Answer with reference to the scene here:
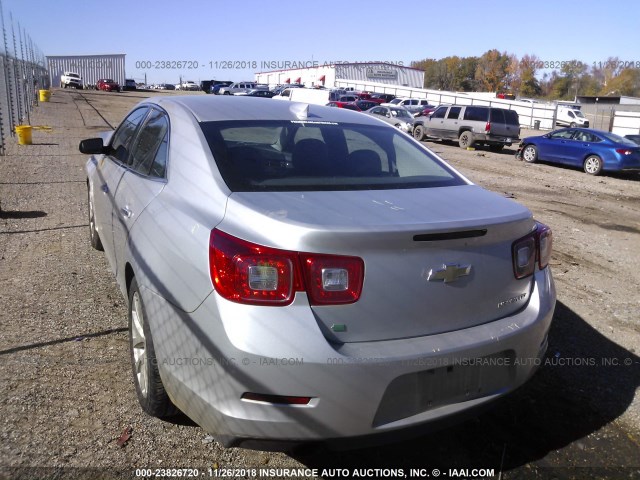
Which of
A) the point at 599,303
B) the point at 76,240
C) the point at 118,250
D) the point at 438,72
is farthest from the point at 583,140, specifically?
the point at 438,72

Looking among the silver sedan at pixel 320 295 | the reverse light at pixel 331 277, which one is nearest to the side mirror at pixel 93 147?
the silver sedan at pixel 320 295

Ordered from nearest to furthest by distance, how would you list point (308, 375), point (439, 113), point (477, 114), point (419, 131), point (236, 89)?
point (308, 375) → point (477, 114) → point (439, 113) → point (419, 131) → point (236, 89)

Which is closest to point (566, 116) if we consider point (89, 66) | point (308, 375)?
point (308, 375)

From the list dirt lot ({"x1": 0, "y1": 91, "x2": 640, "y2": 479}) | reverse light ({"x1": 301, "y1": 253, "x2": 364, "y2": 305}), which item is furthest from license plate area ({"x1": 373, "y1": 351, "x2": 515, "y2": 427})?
reverse light ({"x1": 301, "y1": 253, "x2": 364, "y2": 305})

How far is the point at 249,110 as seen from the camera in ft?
11.9

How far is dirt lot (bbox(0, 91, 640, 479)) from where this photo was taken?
2805 mm

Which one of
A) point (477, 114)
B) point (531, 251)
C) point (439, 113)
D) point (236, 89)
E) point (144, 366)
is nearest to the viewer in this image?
point (531, 251)

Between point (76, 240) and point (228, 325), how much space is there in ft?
15.4

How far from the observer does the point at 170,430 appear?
2.99 metres

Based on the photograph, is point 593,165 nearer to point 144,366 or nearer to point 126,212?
point 126,212

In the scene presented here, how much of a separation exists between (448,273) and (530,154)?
1841 centimetres

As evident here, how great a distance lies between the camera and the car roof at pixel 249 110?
345 centimetres

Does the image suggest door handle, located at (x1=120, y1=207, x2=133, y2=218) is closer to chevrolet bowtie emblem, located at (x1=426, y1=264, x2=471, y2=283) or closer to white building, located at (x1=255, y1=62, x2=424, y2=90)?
chevrolet bowtie emblem, located at (x1=426, y1=264, x2=471, y2=283)

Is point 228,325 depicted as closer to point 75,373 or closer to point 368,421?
point 368,421
